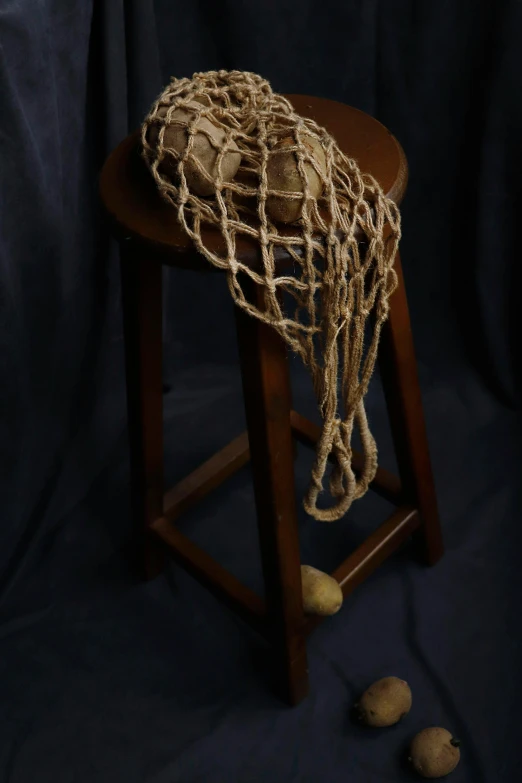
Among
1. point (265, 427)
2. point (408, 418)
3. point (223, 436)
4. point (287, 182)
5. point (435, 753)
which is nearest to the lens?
point (287, 182)

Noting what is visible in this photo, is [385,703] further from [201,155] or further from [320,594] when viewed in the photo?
[201,155]

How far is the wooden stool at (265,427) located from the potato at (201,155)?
0.05 m

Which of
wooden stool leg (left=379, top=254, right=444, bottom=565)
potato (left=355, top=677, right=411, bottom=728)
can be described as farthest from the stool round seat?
potato (left=355, top=677, right=411, bottom=728)

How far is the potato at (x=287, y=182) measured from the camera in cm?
83

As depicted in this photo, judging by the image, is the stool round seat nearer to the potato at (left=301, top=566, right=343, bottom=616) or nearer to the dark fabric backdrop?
the dark fabric backdrop

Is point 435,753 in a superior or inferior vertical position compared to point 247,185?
inferior

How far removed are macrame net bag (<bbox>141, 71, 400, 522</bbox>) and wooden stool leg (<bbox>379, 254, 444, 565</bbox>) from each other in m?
0.11

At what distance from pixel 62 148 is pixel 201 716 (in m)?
0.87

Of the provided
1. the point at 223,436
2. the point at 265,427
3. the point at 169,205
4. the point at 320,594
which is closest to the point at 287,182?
the point at 169,205

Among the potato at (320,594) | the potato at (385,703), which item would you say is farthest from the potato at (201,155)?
the potato at (385,703)

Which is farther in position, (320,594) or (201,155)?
(320,594)

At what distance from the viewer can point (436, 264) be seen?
5.10 ft

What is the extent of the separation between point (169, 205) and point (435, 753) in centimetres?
73

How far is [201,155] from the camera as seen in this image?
0.85m
